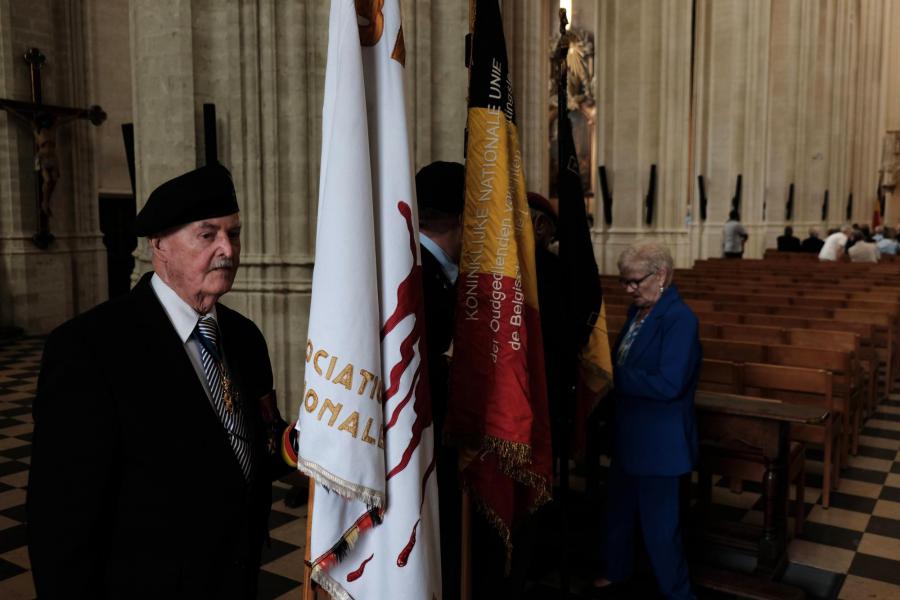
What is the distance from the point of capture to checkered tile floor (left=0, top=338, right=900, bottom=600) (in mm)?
3793

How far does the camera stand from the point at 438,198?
94.5 inches

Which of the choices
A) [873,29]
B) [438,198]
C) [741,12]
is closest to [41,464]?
[438,198]

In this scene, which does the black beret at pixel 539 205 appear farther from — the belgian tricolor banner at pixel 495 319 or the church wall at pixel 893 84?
the church wall at pixel 893 84

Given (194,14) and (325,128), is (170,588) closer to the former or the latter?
(325,128)

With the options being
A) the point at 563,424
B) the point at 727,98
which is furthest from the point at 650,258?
the point at 727,98

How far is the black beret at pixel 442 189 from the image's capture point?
7.88 ft

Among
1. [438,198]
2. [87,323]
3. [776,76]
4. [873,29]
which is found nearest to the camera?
[87,323]

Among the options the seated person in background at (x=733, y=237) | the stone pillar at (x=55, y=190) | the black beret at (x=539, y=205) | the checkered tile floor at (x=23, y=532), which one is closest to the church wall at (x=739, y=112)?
the seated person in background at (x=733, y=237)

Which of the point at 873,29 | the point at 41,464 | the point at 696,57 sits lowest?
the point at 41,464

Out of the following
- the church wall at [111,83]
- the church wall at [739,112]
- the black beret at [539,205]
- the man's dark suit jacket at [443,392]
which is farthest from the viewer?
the church wall at [739,112]

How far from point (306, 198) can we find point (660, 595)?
369 centimetres

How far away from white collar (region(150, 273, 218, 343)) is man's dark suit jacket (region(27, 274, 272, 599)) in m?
0.03

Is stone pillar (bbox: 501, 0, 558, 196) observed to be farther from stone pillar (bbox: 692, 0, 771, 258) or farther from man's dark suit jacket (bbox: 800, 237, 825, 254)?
man's dark suit jacket (bbox: 800, 237, 825, 254)

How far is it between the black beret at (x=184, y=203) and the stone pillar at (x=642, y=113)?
12862 mm
